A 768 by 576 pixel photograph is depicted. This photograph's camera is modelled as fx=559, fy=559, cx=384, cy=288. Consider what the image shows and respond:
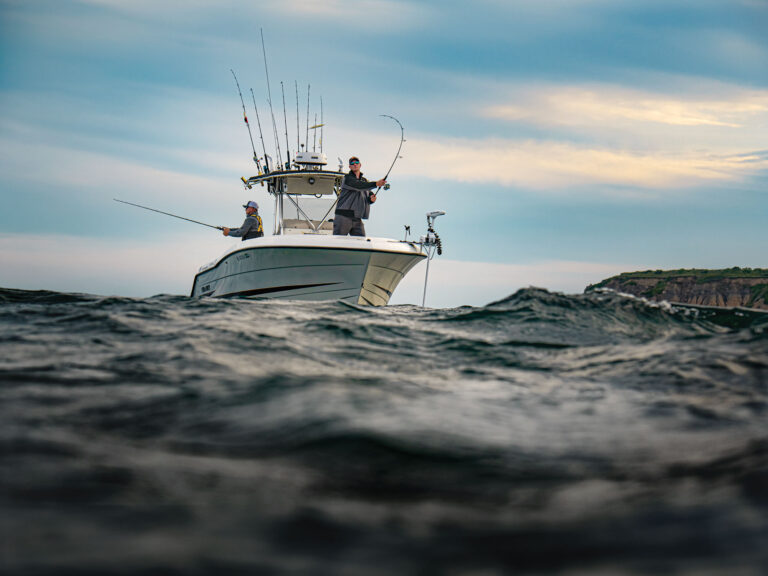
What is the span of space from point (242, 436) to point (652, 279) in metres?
40.0

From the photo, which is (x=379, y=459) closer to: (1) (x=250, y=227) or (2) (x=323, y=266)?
(2) (x=323, y=266)

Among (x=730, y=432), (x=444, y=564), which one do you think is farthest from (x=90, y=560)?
(x=730, y=432)

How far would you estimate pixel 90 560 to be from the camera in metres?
1.11

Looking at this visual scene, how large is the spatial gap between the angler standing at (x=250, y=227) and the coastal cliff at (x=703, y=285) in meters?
21.7

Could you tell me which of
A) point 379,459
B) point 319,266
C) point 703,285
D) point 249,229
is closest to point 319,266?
point 319,266

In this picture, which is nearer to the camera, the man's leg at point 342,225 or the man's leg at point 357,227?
the man's leg at point 342,225

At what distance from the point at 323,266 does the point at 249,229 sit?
298cm

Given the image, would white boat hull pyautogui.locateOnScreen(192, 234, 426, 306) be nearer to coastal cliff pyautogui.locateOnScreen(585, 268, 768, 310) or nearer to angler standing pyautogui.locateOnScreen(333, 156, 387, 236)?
angler standing pyautogui.locateOnScreen(333, 156, 387, 236)

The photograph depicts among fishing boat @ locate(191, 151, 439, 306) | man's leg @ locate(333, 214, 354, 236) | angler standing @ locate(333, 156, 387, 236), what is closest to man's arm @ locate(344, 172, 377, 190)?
angler standing @ locate(333, 156, 387, 236)

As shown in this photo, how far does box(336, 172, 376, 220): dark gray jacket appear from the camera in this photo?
10.9 m

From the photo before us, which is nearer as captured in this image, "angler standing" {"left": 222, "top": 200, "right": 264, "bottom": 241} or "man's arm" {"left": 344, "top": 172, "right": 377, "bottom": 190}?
"man's arm" {"left": 344, "top": 172, "right": 377, "bottom": 190}

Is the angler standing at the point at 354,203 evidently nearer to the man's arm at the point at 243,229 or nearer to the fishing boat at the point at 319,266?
the fishing boat at the point at 319,266

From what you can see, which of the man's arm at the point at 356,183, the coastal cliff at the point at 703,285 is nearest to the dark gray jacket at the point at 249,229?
the man's arm at the point at 356,183

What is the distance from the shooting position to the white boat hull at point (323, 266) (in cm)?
1047
